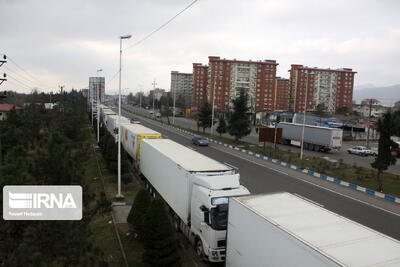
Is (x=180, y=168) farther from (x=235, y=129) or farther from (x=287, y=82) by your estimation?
(x=287, y=82)

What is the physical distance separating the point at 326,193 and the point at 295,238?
14.6m

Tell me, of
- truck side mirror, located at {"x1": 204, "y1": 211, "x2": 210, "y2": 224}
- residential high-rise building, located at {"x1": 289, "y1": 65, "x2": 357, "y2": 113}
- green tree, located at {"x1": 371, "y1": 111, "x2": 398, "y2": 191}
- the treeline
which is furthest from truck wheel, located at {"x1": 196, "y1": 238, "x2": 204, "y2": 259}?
residential high-rise building, located at {"x1": 289, "y1": 65, "x2": 357, "y2": 113}

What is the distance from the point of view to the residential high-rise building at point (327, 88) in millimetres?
99875

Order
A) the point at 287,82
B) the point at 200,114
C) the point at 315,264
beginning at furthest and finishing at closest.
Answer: the point at 287,82
the point at 200,114
the point at 315,264

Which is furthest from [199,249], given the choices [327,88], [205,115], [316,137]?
[327,88]

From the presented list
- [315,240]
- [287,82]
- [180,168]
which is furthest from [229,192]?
[287,82]

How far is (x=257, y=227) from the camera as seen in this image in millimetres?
6797

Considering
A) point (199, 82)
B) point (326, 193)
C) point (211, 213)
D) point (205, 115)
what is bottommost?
point (326, 193)

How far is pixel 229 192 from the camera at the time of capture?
991 centimetres

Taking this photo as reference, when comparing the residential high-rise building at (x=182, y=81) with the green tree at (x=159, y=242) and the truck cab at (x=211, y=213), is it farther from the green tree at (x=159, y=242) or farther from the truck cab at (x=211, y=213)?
the green tree at (x=159, y=242)

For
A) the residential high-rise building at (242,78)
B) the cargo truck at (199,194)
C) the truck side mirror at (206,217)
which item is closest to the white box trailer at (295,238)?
the cargo truck at (199,194)

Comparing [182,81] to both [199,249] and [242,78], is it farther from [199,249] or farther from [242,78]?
[199,249]

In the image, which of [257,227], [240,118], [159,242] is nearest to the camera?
[257,227]

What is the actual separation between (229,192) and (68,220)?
5.12 metres
